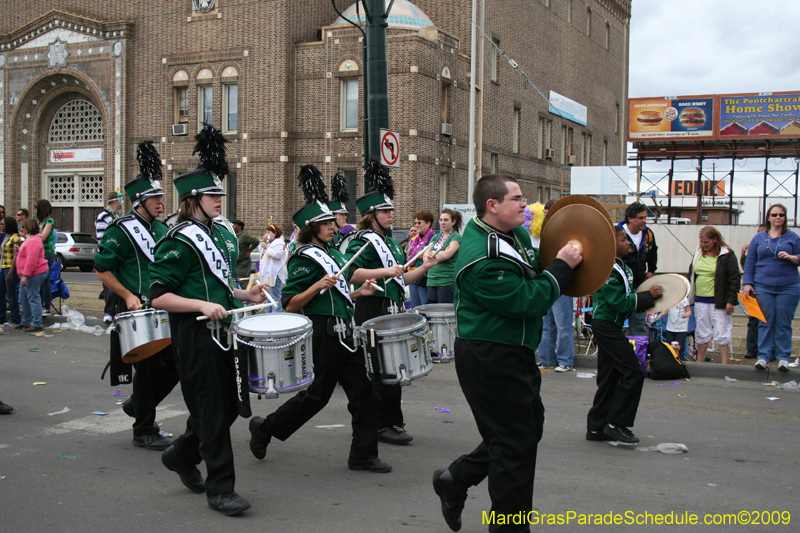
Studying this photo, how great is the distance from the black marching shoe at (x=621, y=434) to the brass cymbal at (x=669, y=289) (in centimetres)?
107

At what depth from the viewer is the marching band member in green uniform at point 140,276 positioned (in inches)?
231

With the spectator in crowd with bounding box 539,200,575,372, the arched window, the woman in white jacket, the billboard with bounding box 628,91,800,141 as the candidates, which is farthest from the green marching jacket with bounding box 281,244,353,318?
the billboard with bounding box 628,91,800,141

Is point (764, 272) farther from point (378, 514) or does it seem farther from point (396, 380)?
point (378, 514)

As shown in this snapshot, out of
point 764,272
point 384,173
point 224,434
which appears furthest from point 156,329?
point 764,272

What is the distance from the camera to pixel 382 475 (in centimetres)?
534

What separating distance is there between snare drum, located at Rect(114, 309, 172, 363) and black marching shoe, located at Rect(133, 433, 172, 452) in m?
0.98

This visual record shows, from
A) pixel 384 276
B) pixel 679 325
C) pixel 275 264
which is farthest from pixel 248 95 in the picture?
pixel 384 276

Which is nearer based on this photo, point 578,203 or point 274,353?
point 578,203

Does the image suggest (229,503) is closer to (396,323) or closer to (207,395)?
(207,395)

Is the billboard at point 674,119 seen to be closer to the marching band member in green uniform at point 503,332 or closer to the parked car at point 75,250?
the parked car at point 75,250

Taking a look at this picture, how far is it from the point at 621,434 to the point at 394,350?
2.28 metres

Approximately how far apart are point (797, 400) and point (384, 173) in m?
5.15

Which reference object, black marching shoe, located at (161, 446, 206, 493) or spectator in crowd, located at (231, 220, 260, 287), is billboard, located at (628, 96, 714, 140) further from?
black marching shoe, located at (161, 446, 206, 493)

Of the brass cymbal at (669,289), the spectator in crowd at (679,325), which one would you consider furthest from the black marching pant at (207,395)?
the spectator in crowd at (679,325)
